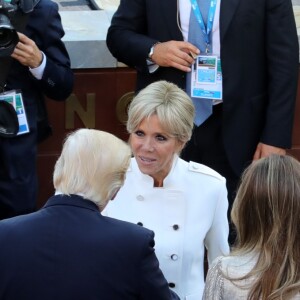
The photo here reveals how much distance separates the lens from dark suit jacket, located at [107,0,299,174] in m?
4.27

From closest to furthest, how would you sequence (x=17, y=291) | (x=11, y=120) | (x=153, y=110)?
(x=17, y=291) < (x=153, y=110) < (x=11, y=120)

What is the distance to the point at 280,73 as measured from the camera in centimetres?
433

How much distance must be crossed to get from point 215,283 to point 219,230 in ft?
2.80

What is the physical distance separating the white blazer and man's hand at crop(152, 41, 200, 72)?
70 centimetres

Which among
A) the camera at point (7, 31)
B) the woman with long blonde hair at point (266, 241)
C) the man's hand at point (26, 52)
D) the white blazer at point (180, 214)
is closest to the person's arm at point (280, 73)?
the white blazer at point (180, 214)

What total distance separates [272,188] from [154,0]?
1783 mm

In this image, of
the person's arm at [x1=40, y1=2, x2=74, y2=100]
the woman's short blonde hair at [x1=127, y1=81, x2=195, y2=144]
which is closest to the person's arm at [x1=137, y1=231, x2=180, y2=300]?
the woman's short blonde hair at [x1=127, y1=81, x2=195, y2=144]

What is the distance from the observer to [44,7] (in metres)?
4.20

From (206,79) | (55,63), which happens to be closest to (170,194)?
(206,79)

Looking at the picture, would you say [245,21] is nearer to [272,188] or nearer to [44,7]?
[44,7]

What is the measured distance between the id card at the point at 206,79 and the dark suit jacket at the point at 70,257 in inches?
64.3

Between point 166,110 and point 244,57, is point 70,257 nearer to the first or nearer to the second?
point 166,110

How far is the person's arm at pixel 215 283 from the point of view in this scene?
113 inches

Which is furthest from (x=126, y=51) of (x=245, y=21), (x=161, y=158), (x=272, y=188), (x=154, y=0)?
(x=272, y=188)
